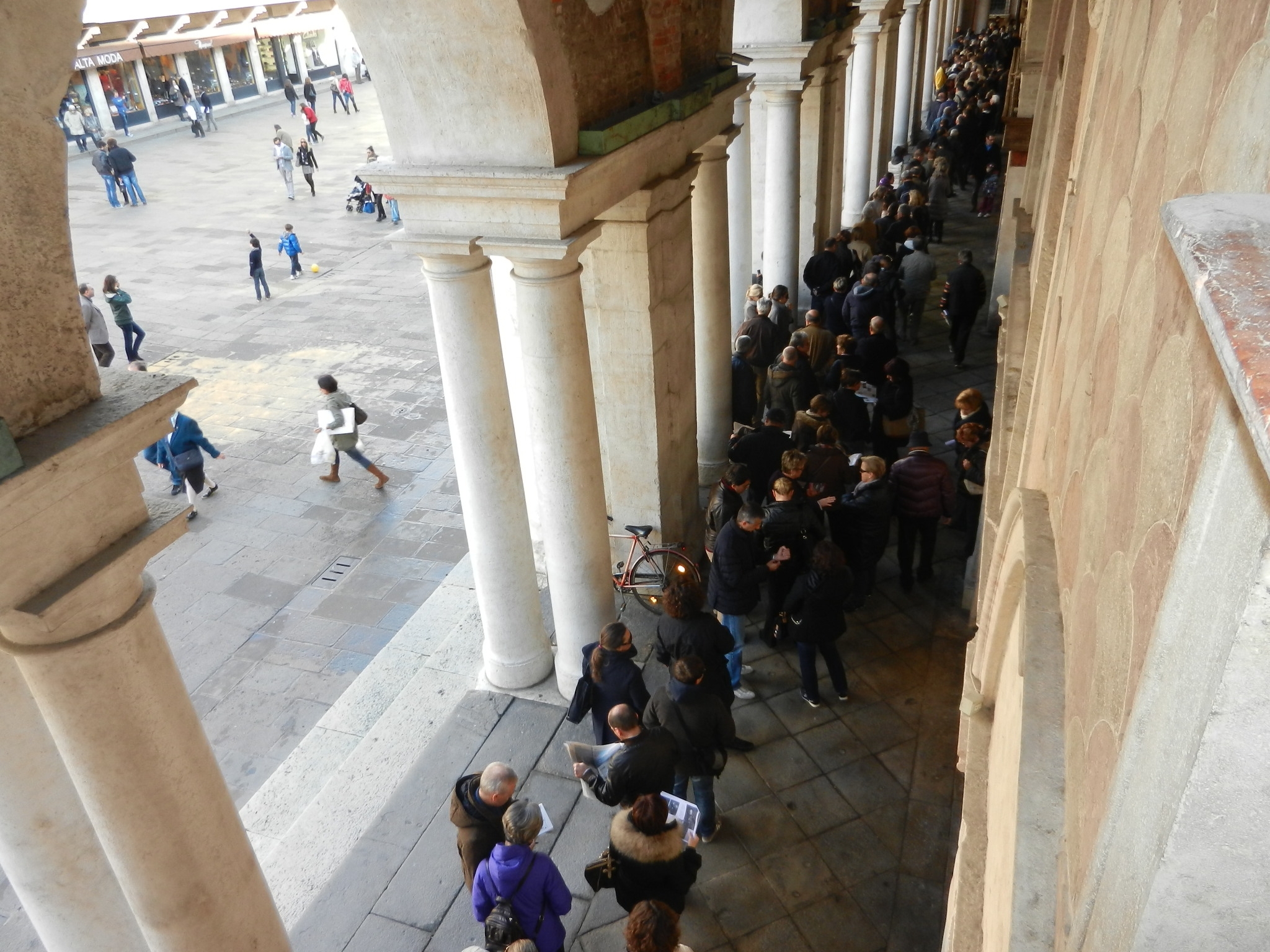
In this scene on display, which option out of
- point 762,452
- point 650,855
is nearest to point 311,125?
point 762,452

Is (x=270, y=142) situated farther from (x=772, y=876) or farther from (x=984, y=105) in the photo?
(x=772, y=876)

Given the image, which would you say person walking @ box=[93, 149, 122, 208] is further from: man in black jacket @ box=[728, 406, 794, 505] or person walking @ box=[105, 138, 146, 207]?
Answer: man in black jacket @ box=[728, 406, 794, 505]

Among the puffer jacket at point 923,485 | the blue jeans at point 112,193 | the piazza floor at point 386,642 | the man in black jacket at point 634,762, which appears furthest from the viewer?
the blue jeans at point 112,193

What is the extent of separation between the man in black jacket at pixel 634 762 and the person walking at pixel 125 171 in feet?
72.0

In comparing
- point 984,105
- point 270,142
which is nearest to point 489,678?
point 984,105

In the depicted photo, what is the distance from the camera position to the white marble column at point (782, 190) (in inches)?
388

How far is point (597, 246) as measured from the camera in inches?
242

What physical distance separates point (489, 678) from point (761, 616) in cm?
201

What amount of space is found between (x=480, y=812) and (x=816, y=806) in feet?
6.72

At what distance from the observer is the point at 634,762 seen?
Result: 4.42 m

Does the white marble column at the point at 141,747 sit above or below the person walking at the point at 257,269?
above

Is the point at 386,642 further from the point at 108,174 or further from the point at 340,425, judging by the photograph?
the point at 108,174

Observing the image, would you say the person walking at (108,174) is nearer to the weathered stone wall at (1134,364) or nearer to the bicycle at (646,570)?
the bicycle at (646,570)

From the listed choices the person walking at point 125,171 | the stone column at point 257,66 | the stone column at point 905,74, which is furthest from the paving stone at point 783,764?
the stone column at point 257,66
